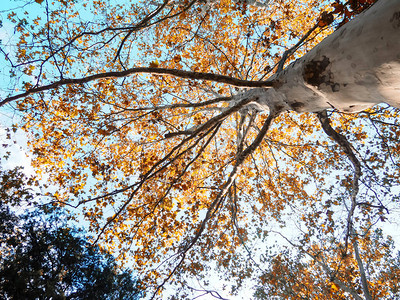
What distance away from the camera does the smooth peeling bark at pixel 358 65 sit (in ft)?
2.89

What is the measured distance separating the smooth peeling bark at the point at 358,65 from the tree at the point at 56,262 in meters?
8.05

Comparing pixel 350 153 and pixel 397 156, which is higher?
pixel 397 156

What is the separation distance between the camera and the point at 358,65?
1048 millimetres

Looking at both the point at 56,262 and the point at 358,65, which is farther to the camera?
the point at 56,262

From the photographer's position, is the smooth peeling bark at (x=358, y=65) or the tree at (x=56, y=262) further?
the tree at (x=56, y=262)

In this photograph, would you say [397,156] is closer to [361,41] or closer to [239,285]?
[361,41]

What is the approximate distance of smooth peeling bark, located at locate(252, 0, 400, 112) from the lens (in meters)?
0.88

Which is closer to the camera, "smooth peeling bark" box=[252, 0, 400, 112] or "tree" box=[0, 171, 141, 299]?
"smooth peeling bark" box=[252, 0, 400, 112]

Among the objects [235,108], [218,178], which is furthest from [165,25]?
[235,108]

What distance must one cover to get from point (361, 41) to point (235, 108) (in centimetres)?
157

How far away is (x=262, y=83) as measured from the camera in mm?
1809

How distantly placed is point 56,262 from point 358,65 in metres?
10.1

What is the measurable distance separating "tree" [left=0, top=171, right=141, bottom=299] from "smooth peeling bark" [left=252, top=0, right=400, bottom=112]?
805 centimetres

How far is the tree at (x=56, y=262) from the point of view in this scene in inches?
262
